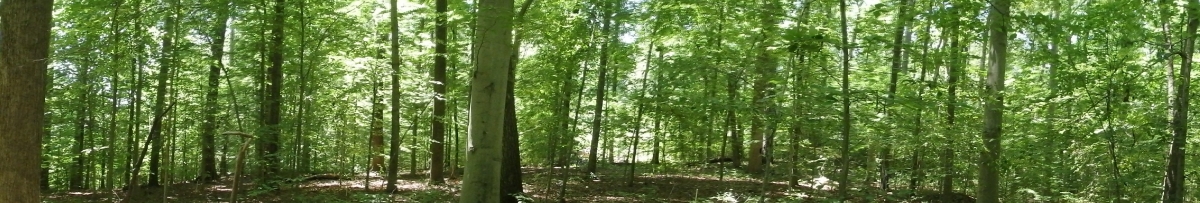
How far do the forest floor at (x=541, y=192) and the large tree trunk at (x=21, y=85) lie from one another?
2.27m

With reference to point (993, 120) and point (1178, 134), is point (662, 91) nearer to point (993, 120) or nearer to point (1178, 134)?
point (993, 120)

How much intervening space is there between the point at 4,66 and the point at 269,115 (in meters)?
4.11

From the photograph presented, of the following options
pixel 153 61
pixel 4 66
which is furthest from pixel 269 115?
pixel 4 66

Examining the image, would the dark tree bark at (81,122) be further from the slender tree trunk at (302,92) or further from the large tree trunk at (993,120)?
the large tree trunk at (993,120)

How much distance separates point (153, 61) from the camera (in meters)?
10.1

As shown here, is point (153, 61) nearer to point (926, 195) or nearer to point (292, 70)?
point (292, 70)

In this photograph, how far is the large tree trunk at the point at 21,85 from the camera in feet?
21.7

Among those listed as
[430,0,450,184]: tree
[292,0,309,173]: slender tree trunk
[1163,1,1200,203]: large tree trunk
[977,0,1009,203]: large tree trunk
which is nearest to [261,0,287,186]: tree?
[292,0,309,173]: slender tree trunk

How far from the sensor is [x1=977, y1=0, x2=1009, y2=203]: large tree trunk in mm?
7254

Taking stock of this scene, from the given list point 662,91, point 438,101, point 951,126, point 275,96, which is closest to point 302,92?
point 275,96

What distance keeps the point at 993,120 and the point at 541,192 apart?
19.6 feet

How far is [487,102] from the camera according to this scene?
5.64 meters

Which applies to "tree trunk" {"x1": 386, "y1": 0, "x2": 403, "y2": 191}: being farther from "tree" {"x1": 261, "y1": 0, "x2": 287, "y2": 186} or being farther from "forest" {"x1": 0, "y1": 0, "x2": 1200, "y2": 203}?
"tree" {"x1": 261, "y1": 0, "x2": 287, "y2": 186}

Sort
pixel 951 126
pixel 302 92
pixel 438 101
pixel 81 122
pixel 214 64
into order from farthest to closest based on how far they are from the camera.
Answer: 1. pixel 81 122
2. pixel 438 101
3. pixel 214 64
4. pixel 302 92
5. pixel 951 126
